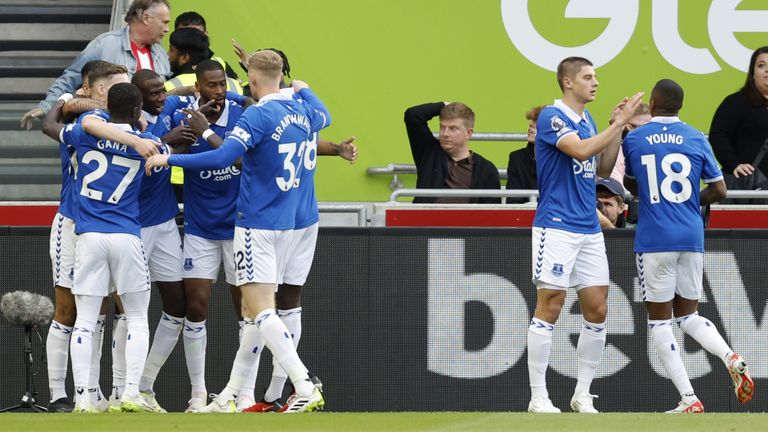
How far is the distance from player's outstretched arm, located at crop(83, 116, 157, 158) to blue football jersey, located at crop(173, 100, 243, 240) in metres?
0.79

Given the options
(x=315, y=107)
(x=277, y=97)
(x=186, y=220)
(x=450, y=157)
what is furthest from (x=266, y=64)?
(x=450, y=157)

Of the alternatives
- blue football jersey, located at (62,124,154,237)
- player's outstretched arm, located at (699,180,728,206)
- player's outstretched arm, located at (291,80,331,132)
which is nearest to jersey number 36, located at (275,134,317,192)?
player's outstretched arm, located at (291,80,331,132)

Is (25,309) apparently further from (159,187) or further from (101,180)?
(101,180)

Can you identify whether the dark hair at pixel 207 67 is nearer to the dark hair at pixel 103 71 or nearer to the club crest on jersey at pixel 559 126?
the dark hair at pixel 103 71

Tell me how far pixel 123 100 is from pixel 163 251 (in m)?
1.18

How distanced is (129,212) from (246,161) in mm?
792

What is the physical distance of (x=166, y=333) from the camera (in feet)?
32.2

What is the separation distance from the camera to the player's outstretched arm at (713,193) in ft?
31.0

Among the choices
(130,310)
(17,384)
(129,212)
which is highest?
(129,212)

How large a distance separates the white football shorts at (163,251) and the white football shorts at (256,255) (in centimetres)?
89

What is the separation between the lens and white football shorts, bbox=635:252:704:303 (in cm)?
937

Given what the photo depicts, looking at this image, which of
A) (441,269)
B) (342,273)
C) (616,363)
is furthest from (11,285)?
(616,363)

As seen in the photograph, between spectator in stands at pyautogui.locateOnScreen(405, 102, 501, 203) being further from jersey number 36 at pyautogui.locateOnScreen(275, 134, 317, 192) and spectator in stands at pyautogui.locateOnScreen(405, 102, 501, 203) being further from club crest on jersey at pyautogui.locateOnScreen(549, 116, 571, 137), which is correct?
jersey number 36 at pyautogui.locateOnScreen(275, 134, 317, 192)

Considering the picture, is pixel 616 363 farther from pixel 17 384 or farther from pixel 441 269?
pixel 17 384
